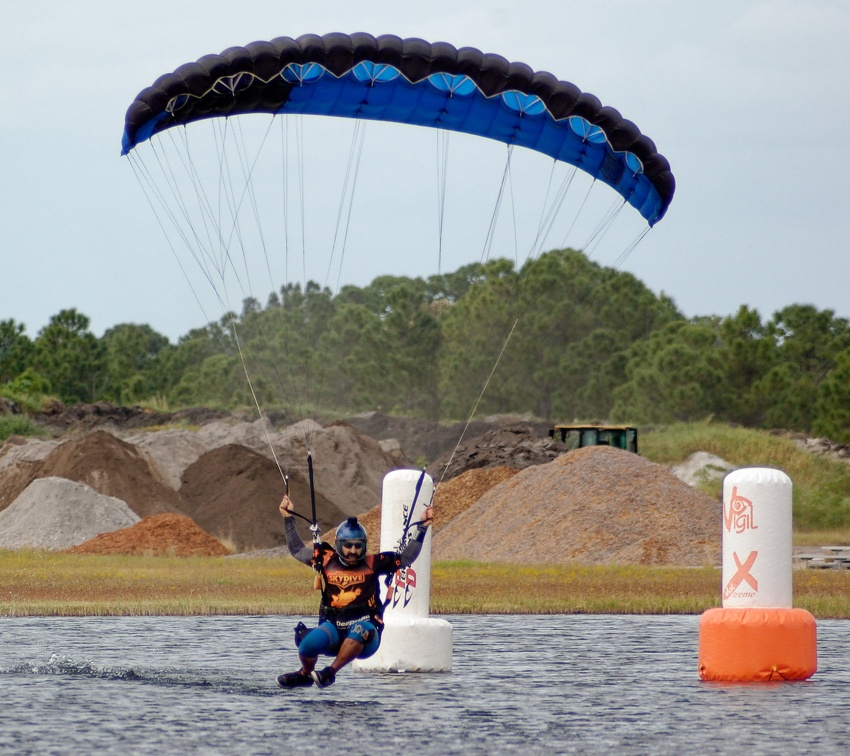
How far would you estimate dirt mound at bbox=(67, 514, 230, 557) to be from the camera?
4594 cm

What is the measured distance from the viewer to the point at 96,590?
97.5 feet

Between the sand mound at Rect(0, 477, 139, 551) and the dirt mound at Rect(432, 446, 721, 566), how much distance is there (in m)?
13.2

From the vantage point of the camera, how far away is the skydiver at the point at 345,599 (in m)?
13.8

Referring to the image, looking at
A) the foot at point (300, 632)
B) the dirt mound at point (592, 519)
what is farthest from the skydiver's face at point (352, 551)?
the dirt mound at point (592, 519)

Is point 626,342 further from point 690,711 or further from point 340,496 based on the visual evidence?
point 690,711

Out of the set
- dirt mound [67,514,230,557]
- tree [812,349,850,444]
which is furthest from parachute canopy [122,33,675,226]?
tree [812,349,850,444]

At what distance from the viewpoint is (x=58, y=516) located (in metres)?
50.1

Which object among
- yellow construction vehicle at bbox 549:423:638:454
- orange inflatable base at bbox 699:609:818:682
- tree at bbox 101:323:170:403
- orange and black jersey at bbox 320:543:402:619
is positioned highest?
tree at bbox 101:323:170:403

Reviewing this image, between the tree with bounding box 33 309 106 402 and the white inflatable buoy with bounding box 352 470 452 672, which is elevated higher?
the tree with bounding box 33 309 106 402

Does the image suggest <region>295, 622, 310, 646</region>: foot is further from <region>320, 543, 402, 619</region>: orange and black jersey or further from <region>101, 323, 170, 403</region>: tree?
<region>101, 323, 170, 403</region>: tree

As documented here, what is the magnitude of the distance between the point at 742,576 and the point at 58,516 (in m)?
38.4

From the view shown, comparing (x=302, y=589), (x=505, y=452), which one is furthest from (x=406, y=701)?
(x=505, y=452)

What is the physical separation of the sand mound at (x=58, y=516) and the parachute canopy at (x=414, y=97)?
31606 mm

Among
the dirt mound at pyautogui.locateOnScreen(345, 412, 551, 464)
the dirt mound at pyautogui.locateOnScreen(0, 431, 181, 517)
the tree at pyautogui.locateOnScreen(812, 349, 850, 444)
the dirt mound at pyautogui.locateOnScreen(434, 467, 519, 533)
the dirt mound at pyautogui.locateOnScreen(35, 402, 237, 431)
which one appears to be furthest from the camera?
the dirt mound at pyautogui.locateOnScreen(35, 402, 237, 431)
